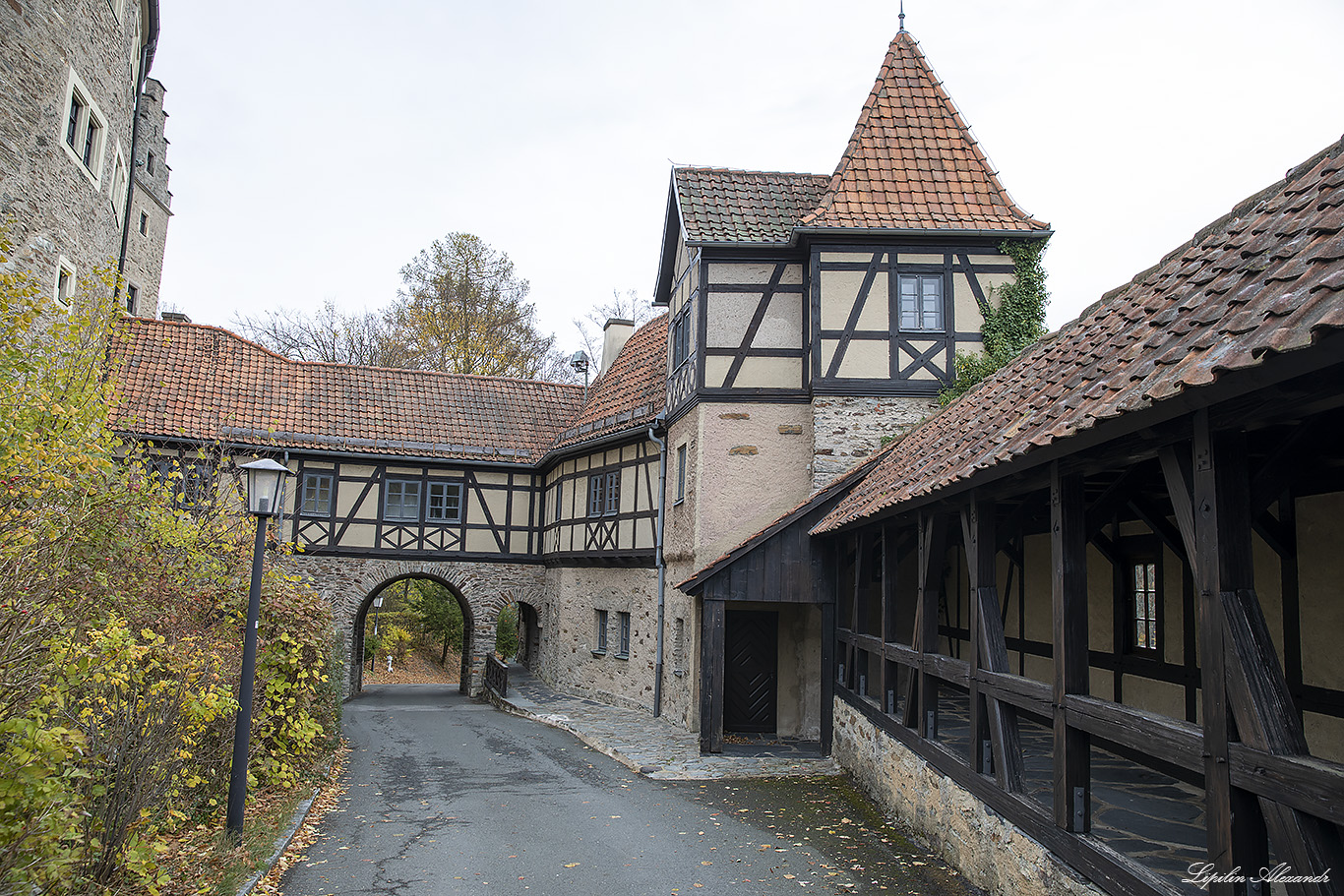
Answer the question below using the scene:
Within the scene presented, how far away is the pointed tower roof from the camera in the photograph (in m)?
13.6

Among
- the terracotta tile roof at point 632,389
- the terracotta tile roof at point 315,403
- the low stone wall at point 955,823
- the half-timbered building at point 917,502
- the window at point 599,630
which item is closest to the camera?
the half-timbered building at point 917,502

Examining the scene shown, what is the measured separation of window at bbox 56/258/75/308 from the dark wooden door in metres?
10.3

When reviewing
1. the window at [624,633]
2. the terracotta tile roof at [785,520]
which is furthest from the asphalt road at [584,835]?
the window at [624,633]

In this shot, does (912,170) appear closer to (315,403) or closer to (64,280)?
(64,280)

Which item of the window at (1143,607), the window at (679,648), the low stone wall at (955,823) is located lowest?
the low stone wall at (955,823)

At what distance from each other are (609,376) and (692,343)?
6.62 m

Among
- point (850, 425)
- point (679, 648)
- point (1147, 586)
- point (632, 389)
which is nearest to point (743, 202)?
point (850, 425)

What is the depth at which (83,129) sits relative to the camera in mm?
13305

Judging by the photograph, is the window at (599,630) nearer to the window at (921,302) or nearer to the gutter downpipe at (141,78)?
the window at (921,302)

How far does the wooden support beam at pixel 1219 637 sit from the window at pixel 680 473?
11191 millimetres

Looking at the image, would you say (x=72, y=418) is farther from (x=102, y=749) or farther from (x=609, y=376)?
(x=609, y=376)

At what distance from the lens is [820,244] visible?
13672mm

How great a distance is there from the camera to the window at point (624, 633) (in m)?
17.6

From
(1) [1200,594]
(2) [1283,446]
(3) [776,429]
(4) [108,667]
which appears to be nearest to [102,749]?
(4) [108,667]
